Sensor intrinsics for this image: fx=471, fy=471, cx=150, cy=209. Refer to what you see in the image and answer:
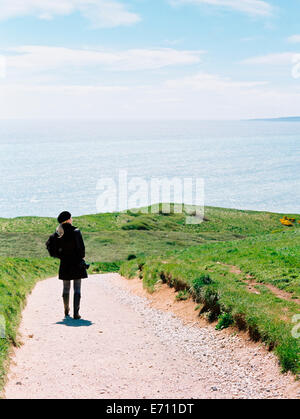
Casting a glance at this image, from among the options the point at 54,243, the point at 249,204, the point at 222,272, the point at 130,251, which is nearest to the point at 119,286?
the point at 222,272

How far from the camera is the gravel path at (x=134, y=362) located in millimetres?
8227

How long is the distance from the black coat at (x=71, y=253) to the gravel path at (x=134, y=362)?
4.58 feet

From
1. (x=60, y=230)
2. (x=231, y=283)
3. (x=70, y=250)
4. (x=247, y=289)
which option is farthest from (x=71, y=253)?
(x=247, y=289)

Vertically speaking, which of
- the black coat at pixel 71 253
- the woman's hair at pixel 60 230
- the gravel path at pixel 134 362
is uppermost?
the woman's hair at pixel 60 230

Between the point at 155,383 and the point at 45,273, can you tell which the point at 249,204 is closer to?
the point at 45,273

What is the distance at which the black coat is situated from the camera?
12.9m

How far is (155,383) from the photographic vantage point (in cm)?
853

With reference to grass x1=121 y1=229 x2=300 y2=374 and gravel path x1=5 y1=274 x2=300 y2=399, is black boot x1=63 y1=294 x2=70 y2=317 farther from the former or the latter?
grass x1=121 y1=229 x2=300 y2=374

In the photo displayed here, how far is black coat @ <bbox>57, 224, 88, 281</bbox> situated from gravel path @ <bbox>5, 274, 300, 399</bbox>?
4.58ft

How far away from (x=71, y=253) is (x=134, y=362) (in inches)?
167

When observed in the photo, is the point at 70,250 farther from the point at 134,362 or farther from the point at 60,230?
the point at 134,362

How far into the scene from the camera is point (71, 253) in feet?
42.8

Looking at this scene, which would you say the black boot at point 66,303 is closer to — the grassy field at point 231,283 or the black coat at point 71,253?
the black coat at point 71,253

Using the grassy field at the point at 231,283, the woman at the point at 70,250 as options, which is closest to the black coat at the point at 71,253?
the woman at the point at 70,250
